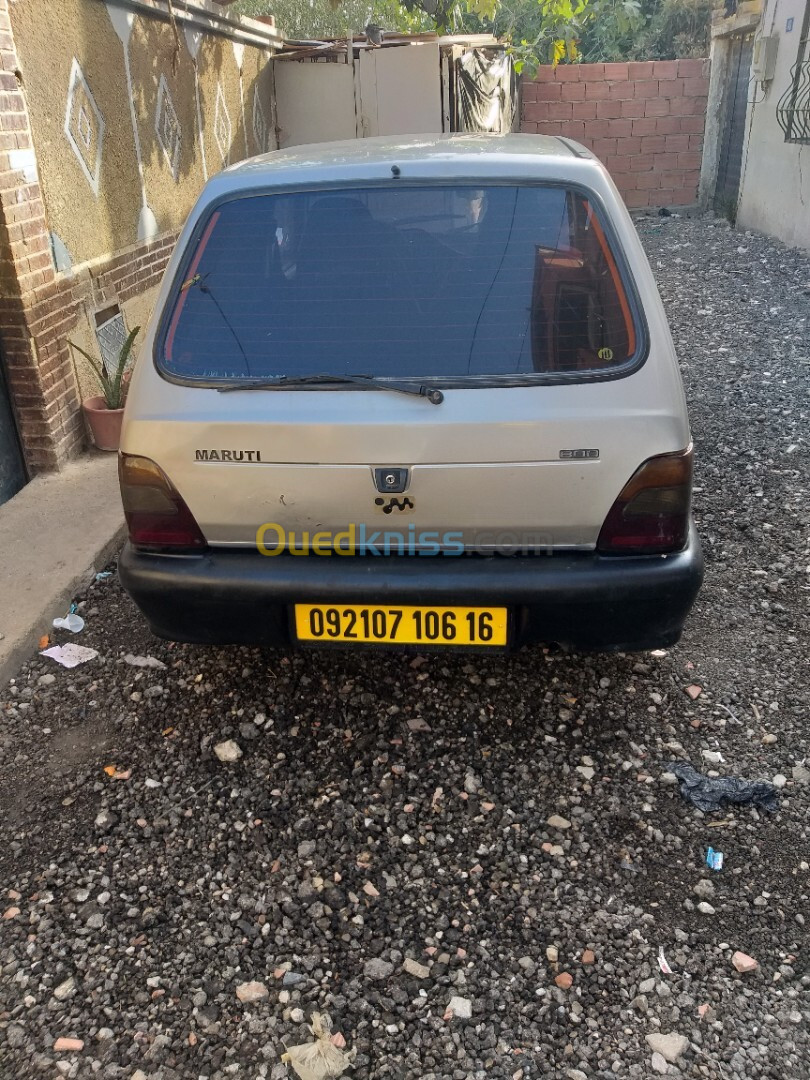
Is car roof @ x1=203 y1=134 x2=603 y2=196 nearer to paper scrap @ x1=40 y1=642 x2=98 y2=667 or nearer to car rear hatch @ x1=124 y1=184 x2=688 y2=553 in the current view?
car rear hatch @ x1=124 y1=184 x2=688 y2=553

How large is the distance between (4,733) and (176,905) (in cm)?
111

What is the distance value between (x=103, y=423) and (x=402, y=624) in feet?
10.4

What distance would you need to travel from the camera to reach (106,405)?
17.2 ft

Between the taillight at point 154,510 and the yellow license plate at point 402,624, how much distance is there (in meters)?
0.41

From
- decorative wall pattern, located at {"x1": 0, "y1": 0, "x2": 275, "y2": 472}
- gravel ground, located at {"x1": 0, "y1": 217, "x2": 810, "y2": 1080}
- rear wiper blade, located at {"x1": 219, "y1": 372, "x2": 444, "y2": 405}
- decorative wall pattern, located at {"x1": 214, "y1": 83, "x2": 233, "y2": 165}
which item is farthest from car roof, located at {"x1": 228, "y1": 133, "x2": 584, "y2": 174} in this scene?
decorative wall pattern, located at {"x1": 214, "y1": 83, "x2": 233, "y2": 165}

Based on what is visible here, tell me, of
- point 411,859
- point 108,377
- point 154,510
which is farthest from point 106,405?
point 411,859

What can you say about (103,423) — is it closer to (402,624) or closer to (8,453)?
(8,453)

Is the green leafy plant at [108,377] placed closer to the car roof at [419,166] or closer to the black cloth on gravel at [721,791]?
the car roof at [419,166]

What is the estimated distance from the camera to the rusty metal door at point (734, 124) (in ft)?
40.3

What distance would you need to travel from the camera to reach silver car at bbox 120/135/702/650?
7.86 ft

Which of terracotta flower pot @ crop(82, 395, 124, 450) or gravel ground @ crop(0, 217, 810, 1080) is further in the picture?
terracotta flower pot @ crop(82, 395, 124, 450)

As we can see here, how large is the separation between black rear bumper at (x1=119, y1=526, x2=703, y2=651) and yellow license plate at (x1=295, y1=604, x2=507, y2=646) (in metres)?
0.05

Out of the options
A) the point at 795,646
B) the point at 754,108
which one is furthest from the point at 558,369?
the point at 754,108

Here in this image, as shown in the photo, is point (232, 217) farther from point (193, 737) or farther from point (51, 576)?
point (51, 576)
